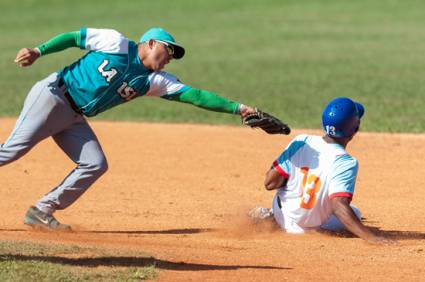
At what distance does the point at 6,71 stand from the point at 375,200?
15112 millimetres

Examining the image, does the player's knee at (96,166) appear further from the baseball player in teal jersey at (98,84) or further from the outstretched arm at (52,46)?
the outstretched arm at (52,46)

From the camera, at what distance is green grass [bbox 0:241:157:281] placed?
6.73 metres

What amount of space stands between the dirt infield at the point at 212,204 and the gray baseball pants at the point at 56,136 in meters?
0.41

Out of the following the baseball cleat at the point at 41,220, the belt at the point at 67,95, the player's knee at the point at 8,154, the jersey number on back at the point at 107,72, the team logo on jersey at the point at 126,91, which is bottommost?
the baseball cleat at the point at 41,220

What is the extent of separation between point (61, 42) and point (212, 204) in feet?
9.91

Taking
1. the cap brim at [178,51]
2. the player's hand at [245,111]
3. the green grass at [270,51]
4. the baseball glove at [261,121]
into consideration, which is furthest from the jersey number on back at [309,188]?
the green grass at [270,51]

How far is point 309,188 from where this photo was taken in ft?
27.4

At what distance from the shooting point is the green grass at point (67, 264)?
6.73 metres

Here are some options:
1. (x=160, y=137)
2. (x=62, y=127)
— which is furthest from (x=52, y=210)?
(x=160, y=137)

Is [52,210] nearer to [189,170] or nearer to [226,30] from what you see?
[189,170]

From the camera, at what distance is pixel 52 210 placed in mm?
8656

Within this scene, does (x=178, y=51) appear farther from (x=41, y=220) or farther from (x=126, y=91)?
(x=41, y=220)

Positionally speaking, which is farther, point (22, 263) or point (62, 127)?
point (62, 127)

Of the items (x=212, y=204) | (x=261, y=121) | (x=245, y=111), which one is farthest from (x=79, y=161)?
(x=212, y=204)
